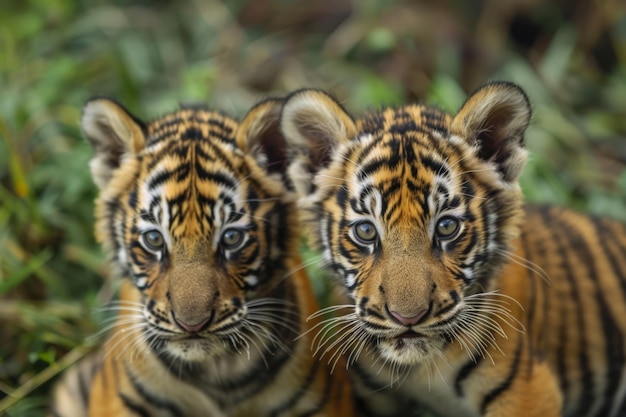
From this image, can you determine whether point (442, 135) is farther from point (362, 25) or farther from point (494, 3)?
point (494, 3)

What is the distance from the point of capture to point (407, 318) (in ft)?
8.68

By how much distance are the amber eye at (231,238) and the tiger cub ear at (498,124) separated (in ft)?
2.52

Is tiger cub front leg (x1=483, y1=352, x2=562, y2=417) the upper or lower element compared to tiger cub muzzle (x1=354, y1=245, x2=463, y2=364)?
lower

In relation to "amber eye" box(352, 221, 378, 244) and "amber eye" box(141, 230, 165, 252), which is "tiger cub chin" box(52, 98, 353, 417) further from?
"amber eye" box(352, 221, 378, 244)

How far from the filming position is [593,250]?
146 inches

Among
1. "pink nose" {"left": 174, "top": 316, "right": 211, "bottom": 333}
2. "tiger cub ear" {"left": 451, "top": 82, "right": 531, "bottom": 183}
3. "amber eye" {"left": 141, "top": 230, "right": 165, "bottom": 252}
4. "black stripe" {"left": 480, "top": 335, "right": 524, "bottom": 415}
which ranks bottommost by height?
"black stripe" {"left": 480, "top": 335, "right": 524, "bottom": 415}

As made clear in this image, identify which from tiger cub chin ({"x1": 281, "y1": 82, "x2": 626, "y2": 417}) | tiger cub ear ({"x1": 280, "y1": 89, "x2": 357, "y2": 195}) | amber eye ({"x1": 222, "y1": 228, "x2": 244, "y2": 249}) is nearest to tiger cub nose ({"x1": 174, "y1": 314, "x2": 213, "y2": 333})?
amber eye ({"x1": 222, "y1": 228, "x2": 244, "y2": 249})

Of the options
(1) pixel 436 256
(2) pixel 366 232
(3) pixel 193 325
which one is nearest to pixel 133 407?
(3) pixel 193 325

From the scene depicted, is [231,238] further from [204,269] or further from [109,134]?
[109,134]

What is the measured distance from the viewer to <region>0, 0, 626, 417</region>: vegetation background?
14.8 feet

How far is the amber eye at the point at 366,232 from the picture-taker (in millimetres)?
2791

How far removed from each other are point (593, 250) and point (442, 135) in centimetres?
117

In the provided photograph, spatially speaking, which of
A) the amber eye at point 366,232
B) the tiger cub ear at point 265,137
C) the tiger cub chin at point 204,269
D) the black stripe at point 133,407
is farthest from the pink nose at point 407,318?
the black stripe at point 133,407

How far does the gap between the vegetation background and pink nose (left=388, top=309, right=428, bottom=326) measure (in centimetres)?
176
